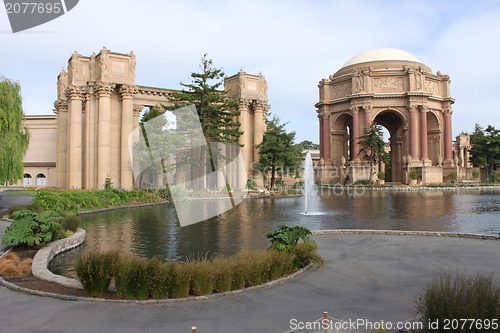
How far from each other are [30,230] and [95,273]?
16.6 feet

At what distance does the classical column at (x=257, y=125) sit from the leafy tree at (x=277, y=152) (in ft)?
3.55

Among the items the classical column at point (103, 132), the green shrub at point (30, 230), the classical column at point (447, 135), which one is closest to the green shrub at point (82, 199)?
the green shrub at point (30, 230)

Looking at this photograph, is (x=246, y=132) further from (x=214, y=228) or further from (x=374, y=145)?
(x=214, y=228)

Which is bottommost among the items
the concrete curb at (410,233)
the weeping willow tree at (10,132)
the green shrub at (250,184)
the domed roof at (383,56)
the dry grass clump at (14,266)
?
the dry grass clump at (14,266)

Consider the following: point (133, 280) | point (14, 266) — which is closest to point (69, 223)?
point (14, 266)

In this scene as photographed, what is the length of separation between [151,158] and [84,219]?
1847 centimetres

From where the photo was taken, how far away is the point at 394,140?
75.6 meters

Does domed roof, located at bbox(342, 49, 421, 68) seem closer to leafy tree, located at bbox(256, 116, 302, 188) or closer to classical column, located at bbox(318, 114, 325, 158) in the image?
classical column, located at bbox(318, 114, 325, 158)

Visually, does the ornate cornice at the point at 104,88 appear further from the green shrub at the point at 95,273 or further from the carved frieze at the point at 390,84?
the carved frieze at the point at 390,84

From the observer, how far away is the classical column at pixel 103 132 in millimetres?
34906

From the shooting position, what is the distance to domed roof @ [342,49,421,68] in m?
66.0

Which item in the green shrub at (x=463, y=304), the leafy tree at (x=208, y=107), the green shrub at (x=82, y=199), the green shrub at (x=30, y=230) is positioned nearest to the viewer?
the green shrub at (x=463, y=304)

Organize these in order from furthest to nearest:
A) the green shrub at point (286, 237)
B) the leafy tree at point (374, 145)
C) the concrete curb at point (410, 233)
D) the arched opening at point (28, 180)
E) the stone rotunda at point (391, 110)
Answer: the stone rotunda at point (391, 110)
the leafy tree at point (374, 145)
the arched opening at point (28, 180)
the concrete curb at point (410, 233)
the green shrub at point (286, 237)

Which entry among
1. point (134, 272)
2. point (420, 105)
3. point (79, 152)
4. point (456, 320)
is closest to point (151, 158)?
point (79, 152)
